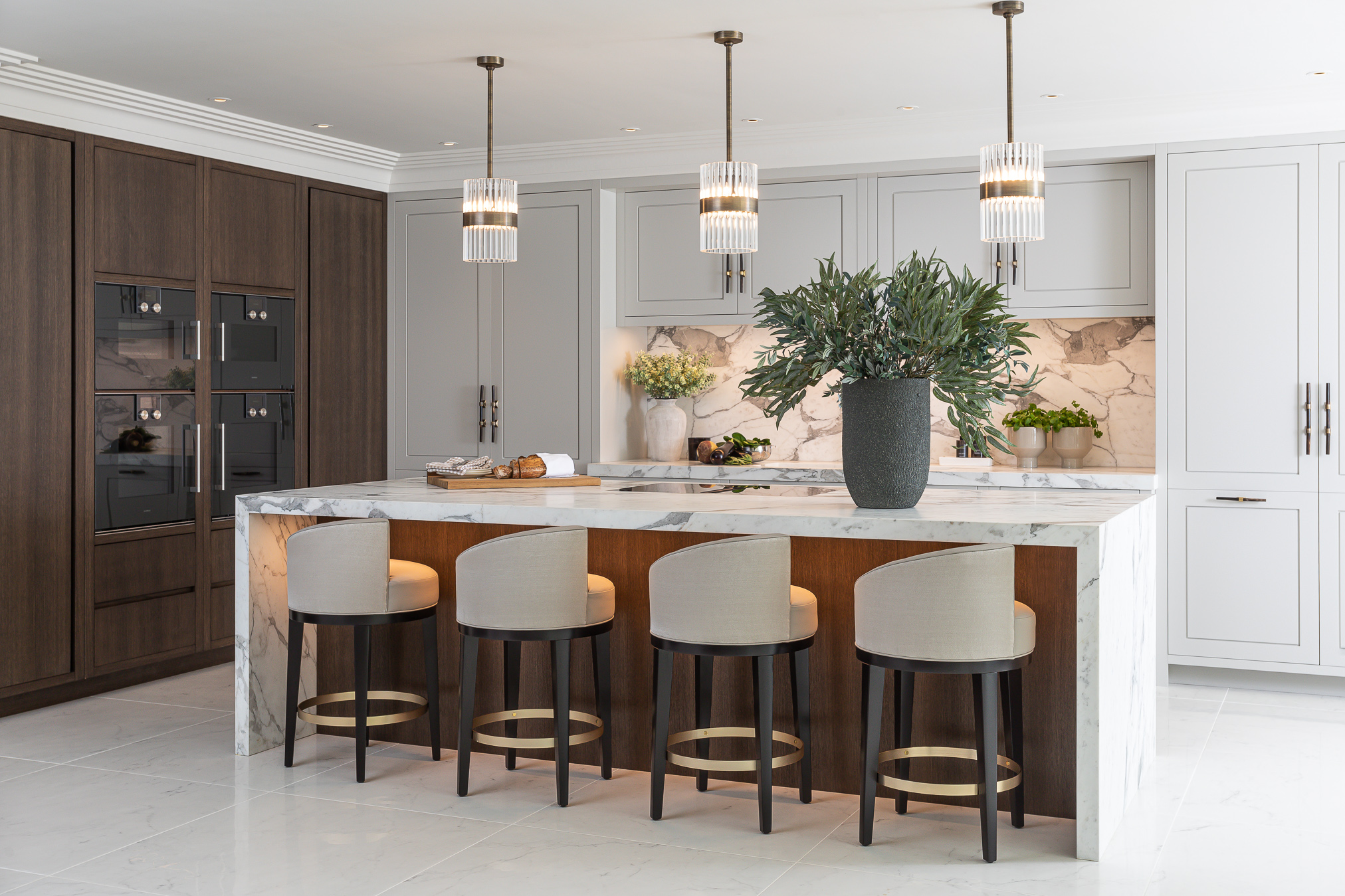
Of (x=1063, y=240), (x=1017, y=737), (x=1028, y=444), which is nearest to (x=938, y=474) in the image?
(x=1028, y=444)

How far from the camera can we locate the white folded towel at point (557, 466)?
440 cm

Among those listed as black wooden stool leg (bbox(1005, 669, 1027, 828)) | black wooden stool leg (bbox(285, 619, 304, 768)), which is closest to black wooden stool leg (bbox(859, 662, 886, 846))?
black wooden stool leg (bbox(1005, 669, 1027, 828))

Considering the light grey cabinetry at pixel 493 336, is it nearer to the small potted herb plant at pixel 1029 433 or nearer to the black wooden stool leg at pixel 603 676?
the small potted herb plant at pixel 1029 433

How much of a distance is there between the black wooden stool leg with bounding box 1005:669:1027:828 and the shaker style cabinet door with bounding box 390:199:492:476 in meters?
3.73

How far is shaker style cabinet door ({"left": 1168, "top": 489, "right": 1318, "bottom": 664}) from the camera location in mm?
4992

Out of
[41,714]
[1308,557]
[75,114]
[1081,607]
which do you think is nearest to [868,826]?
[1081,607]

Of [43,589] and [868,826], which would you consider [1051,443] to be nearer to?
[868,826]

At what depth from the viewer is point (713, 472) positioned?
5891 mm

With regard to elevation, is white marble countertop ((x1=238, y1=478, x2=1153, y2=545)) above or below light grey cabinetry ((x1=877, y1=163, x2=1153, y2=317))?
below

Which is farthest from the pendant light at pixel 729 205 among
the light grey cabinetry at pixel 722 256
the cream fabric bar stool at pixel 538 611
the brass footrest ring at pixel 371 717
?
the brass footrest ring at pixel 371 717

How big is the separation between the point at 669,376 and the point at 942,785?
11.3ft

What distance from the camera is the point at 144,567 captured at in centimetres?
511

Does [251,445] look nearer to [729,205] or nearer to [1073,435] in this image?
[729,205]

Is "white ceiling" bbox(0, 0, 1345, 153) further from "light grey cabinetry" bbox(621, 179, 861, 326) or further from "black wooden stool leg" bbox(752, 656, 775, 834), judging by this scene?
"black wooden stool leg" bbox(752, 656, 775, 834)
